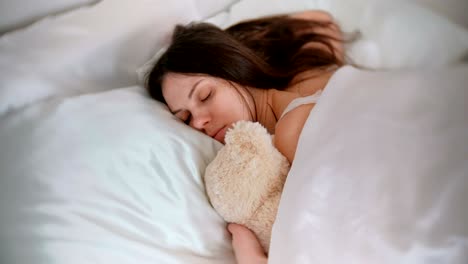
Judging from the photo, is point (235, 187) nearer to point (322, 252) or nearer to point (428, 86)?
point (322, 252)

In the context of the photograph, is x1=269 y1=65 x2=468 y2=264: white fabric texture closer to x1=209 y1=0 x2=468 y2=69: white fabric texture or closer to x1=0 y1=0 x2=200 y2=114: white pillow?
x1=209 y1=0 x2=468 y2=69: white fabric texture

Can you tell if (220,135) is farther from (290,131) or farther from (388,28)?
(388,28)

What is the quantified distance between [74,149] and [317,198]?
16.6 inches

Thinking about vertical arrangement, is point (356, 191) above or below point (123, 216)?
above

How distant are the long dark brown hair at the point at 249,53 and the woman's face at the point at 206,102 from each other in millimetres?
30

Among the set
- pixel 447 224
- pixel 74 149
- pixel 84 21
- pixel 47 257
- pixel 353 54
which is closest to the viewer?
pixel 447 224

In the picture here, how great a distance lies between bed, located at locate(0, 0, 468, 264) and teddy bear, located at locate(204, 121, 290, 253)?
0.15 ft

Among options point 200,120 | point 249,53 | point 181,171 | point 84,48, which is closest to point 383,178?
point 181,171

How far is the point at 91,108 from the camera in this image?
32.7 inches

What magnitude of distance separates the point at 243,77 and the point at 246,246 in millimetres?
468

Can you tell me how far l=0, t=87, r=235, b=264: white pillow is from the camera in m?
0.67

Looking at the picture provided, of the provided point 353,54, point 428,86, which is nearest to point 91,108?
point 428,86

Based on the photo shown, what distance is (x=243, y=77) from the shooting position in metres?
1.07

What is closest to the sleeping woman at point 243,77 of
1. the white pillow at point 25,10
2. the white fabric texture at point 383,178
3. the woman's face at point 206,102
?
the woman's face at point 206,102
